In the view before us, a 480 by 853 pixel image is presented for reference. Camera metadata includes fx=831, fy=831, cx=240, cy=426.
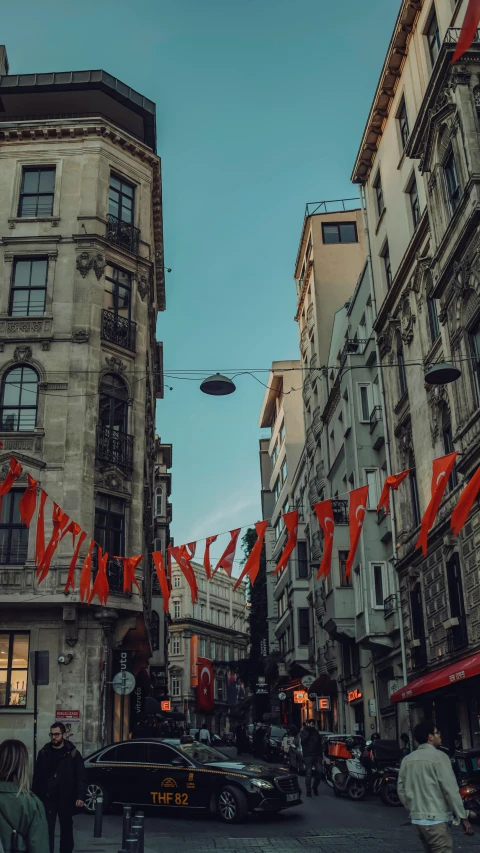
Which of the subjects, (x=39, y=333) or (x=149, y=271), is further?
(x=149, y=271)

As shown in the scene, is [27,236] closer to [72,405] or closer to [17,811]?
[72,405]

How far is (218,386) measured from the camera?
21875 mm

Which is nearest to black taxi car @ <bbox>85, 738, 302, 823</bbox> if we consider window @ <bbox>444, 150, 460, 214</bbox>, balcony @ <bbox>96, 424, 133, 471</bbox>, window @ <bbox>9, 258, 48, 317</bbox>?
balcony @ <bbox>96, 424, 133, 471</bbox>

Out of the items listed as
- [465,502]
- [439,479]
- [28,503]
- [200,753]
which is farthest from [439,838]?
[28,503]

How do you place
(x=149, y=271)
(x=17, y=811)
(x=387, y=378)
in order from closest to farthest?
1. (x=17, y=811)
2. (x=387, y=378)
3. (x=149, y=271)

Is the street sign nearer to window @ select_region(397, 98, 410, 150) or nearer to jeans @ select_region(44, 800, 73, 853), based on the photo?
jeans @ select_region(44, 800, 73, 853)

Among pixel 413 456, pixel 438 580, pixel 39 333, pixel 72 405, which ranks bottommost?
pixel 438 580

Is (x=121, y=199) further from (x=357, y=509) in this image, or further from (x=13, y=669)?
(x=357, y=509)

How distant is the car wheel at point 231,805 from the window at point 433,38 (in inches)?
871

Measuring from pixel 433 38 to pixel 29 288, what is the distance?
16.3m

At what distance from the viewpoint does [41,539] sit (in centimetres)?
2256

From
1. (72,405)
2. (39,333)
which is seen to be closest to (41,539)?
(72,405)

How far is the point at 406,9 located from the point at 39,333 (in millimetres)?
16565

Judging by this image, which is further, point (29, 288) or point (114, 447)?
point (29, 288)
